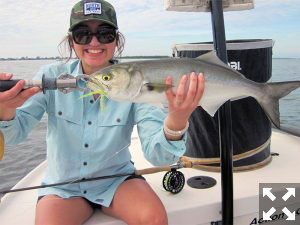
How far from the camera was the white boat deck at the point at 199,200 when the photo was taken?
274cm

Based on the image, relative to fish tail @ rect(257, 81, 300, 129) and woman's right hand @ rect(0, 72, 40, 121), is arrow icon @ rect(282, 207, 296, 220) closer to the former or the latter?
fish tail @ rect(257, 81, 300, 129)

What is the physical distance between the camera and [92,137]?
2.76m

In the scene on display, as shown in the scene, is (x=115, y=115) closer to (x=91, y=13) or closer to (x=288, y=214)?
Result: (x=91, y=13)

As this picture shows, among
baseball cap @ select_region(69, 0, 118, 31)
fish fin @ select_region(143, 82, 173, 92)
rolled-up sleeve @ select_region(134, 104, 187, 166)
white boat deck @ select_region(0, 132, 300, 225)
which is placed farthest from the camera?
white boat deck @ select_region(0, 132, 300, 225)

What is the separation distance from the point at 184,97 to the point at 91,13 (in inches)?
39.9

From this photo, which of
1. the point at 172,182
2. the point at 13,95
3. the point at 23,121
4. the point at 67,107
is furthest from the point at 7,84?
the point at 172,182

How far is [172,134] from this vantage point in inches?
92.2

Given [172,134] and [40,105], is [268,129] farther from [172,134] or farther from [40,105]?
[40,105]

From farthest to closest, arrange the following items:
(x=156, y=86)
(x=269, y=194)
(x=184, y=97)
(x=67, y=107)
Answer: (x=269, y=194), (x=67, y=107), (x=184, y=97), (x=156, y=86)

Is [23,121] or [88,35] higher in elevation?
[88,35]

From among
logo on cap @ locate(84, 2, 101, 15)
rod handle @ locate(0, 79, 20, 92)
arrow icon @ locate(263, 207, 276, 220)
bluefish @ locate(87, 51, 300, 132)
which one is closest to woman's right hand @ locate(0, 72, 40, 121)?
rod handle @ locate(0, 79, 20, 92)

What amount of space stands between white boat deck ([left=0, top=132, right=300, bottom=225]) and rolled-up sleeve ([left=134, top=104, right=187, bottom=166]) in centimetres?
50

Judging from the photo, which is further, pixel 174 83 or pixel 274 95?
pixel 274 95

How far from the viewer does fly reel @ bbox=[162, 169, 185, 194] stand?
3001 mm
